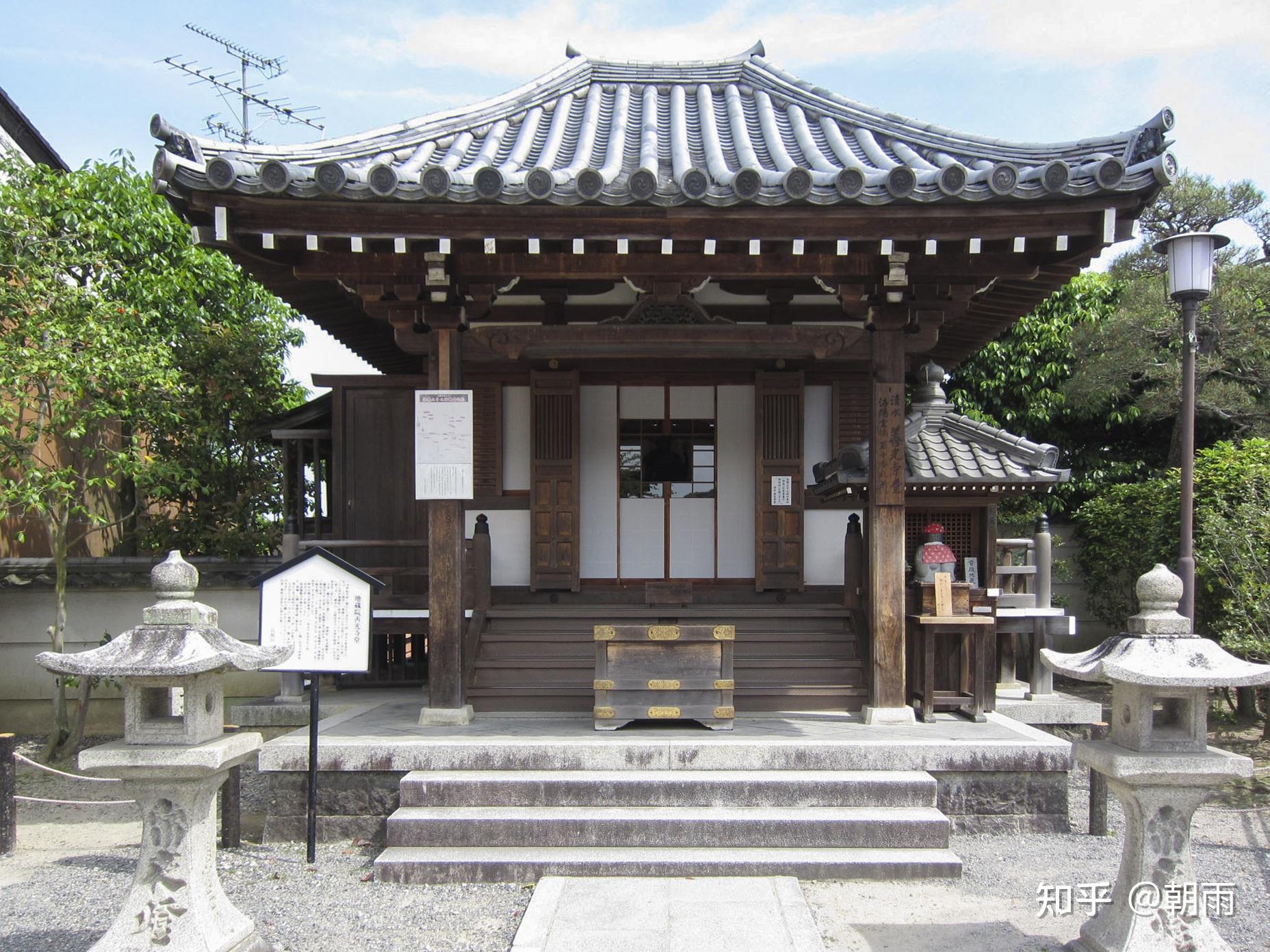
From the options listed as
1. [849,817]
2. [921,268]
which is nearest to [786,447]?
[921,268]

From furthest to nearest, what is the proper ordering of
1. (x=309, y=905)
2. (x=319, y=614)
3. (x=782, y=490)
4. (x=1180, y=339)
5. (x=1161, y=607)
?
(x=1180, y=339) < (x=782, y=490) < (x=319, y=614) < (x=309, y=905) < (x=1161, y=607)

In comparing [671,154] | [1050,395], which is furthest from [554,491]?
[1050,395]

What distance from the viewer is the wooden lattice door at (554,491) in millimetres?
9133

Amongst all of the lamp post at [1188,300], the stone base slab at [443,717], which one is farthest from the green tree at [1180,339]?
the stone base slab at [443,717]

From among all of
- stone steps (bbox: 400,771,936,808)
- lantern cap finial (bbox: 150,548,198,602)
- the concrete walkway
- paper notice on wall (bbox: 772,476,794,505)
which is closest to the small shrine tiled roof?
paper notice on wall (bbox: 772,476,794,505)

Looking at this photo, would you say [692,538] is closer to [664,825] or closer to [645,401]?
[645,401]

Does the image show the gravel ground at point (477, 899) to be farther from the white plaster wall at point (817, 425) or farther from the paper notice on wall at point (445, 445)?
the white plaster wall at point (817, 425)

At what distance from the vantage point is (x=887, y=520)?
7172mm

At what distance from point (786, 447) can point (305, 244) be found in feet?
16.0

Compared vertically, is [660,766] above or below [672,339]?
below

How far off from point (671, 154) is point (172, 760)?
5.54m

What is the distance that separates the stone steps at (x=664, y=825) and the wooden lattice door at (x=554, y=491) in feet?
9.85

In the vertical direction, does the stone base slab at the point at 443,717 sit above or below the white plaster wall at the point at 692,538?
below

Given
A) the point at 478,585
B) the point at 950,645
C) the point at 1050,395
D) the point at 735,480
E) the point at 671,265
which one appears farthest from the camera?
the point at 1050,395
